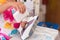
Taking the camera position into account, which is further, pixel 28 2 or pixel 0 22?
pixel 28 2

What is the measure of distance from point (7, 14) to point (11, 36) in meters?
0.13

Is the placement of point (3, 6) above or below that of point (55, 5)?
above

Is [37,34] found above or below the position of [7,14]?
below

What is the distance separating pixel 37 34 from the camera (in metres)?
0.95

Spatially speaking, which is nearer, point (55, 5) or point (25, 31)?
point (25, 31)

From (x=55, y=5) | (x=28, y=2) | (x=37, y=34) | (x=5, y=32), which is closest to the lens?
(x=5, y=32)

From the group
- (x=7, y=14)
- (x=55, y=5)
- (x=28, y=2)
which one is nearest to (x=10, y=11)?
(x=7, y=14)

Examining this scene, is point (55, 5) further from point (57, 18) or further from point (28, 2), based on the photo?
point (28, 2)

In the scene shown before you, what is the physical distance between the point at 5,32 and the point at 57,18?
3.58ft

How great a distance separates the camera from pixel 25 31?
0.83 meters

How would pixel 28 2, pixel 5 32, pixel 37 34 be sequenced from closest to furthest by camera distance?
1. pixel 5 32
2. pixel 37 34
3. pixel 28 2

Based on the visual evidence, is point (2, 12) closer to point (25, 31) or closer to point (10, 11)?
point (10, 11)

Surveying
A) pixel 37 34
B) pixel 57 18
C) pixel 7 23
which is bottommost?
pixel 57 18

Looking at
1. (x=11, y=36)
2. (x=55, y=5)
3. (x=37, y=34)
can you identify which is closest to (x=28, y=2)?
(x=37, y=34)
